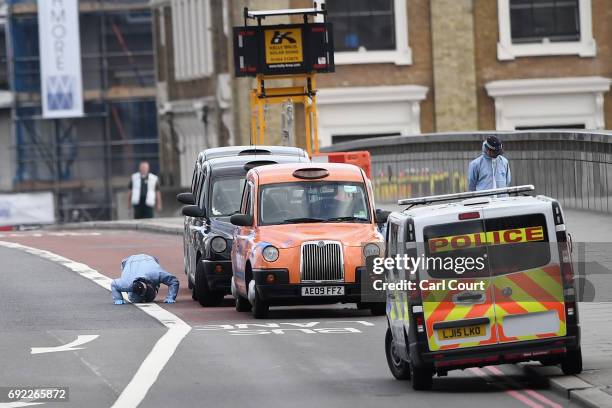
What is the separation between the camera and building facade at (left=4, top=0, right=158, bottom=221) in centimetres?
7700

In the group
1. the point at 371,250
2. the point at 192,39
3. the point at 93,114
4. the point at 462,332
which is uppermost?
the point at 192,39

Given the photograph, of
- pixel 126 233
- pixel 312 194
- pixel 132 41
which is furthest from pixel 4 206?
pixel 312 194

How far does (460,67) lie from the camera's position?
53312 millimetres

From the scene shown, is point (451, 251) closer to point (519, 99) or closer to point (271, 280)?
point (271, 280)

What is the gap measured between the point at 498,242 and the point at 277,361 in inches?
116


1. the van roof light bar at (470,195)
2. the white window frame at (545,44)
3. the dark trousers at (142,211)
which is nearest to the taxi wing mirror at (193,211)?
the van roof light bar at (470,195)

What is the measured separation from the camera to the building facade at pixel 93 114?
253 feet

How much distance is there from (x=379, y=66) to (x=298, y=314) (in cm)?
3312

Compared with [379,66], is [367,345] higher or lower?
lower

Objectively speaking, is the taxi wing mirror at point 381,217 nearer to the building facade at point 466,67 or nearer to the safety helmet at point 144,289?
the safety helmet at point 144,289

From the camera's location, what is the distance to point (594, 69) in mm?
54125

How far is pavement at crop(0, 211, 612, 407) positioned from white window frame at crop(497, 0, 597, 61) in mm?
29359

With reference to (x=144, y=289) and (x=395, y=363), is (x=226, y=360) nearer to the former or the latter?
(x=395, y=363)

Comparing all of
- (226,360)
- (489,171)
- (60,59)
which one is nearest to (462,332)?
(226,360)
